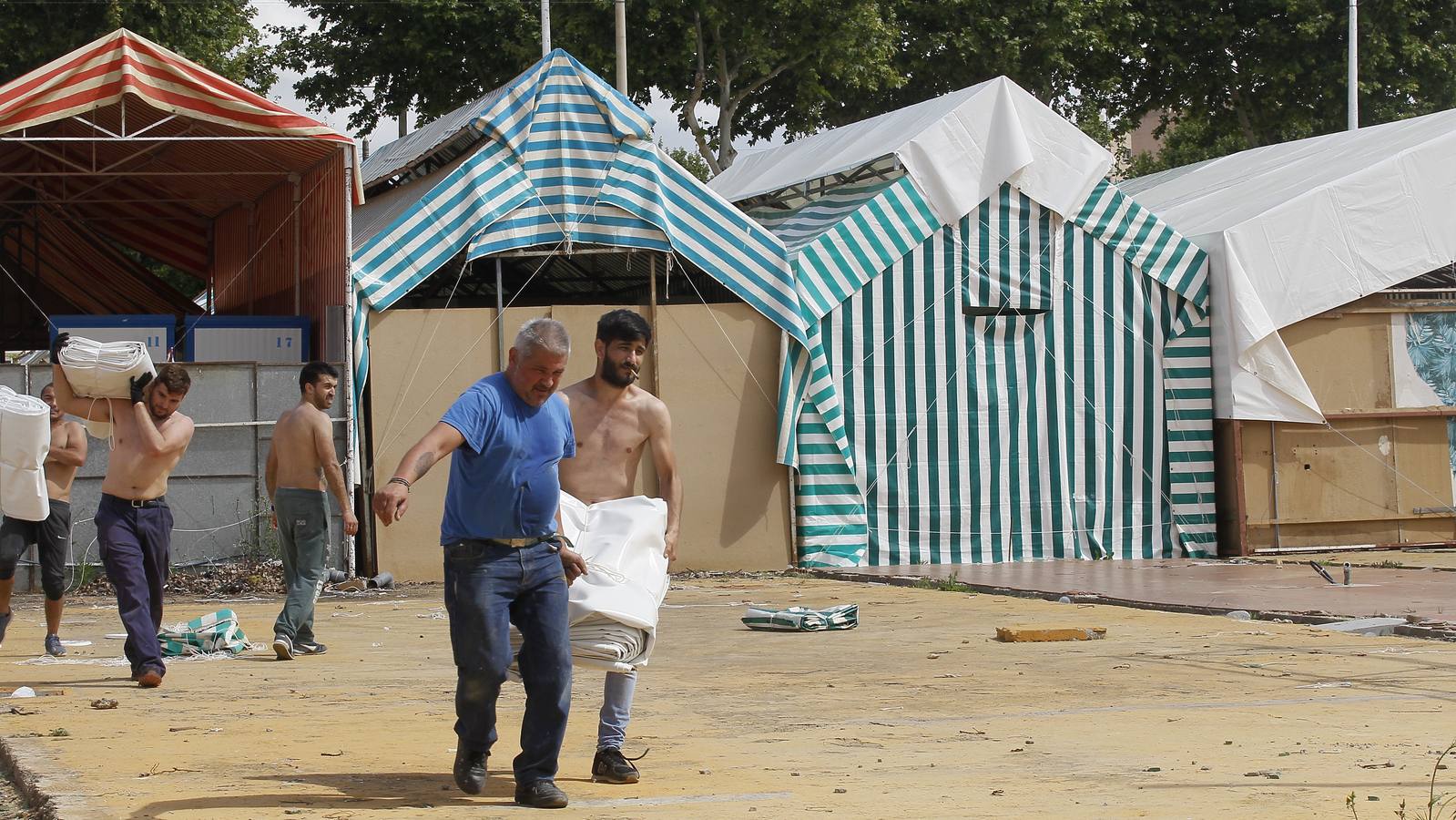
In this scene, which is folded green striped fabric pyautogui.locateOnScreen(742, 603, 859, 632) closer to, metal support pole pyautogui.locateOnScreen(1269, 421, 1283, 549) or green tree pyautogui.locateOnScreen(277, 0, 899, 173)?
metal support pole pyautogui.locateOnScreen(1269, 421, 1283, 549)

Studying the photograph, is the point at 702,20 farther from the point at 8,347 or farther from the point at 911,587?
the point at 911,587

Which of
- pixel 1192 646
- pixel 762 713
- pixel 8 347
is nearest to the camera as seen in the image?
pixel 762 713

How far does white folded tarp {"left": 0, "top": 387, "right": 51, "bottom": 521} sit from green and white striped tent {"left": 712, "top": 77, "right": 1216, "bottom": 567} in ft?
29.3

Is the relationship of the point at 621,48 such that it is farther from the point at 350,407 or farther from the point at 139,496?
the point at 139,496

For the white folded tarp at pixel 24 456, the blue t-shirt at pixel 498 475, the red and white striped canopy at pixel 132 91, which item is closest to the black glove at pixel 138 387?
the white folded tarp at pixel 24 456

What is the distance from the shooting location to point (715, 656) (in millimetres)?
10445

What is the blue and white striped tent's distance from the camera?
16828mm

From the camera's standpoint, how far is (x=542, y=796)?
5.73 m

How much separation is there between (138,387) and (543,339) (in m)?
4.35

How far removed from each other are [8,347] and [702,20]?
13182mm

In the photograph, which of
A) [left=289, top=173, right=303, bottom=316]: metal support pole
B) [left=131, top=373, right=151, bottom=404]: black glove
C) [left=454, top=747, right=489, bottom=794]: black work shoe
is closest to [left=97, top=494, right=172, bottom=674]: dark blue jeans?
[left=131, top=373, right=151, bottom=404]: black glove

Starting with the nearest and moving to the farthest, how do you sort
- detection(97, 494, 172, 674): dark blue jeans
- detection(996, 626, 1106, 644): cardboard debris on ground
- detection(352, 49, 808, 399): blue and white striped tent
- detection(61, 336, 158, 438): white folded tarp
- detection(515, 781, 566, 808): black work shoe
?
1. detection(515, 781, 566, 808): black work shoe
2. detection(97, 494, 172, 674): dark blue jeans
3. detection(61, 336, 158, 438): white folded tarp
4. detection(996, 626, 1106, 644): cardboard debris on ground
5. detection(352, 49, 808, 399): blue and white striped tent

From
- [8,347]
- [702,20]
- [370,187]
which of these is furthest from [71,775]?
[702,20]

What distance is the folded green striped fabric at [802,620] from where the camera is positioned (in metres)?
11.9
